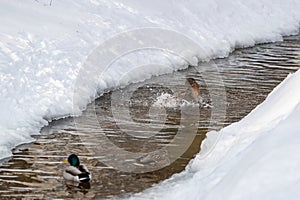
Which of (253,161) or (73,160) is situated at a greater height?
(73,160)

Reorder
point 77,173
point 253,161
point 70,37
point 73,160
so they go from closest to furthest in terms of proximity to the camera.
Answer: point 253,161, point 77,173, point 73,160, point 70,37

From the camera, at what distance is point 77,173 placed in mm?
8391

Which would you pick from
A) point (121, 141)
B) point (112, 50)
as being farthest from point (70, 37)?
point (121, 141)

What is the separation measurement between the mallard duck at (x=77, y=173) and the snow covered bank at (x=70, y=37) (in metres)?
1.45

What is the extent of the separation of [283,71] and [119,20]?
16.2ft

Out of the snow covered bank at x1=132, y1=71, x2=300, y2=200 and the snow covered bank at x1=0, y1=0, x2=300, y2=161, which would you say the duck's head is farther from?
the snow covered bank at x1=0, y1=0, x2=300, y2=161

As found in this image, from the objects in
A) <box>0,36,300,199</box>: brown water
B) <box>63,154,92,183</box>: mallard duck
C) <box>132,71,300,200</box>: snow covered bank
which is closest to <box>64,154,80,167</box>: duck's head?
<box>63,154,92,183</box>: mallard duck

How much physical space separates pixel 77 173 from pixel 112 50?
26.3 feet

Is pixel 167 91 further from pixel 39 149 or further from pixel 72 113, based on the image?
pixel 39 149

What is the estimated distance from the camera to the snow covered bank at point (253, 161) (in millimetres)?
5375

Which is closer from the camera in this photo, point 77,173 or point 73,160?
point 77,173

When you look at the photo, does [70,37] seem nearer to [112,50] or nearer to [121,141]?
[112,50]

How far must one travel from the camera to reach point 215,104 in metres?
12.9

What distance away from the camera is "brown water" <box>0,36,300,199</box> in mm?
8547
